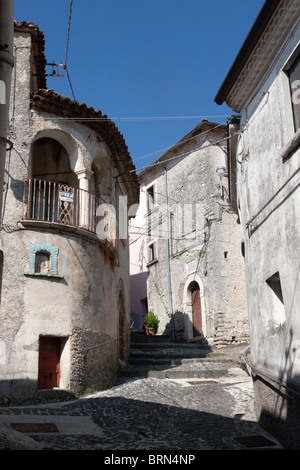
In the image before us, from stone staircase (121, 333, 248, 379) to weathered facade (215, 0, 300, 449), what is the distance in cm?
405

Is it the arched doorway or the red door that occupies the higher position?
the arched doorway

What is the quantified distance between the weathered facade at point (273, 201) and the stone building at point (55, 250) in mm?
3885

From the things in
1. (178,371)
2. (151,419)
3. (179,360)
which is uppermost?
(179,360)

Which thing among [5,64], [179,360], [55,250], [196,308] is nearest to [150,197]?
[196,308]

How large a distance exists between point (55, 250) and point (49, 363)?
7.87ft

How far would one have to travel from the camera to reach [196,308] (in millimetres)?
19906

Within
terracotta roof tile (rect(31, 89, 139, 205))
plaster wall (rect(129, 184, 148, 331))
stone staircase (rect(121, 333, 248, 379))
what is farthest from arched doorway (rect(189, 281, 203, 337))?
terracotta roof tile (rect(31, 89, 139, 205))

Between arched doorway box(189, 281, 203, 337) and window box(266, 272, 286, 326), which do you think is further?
arched doorway box(189, 281, 203, 337)

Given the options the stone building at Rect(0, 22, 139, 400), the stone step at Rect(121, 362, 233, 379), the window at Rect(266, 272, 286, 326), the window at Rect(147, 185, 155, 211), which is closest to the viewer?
the window at Rect(266, 272, 286, 326)

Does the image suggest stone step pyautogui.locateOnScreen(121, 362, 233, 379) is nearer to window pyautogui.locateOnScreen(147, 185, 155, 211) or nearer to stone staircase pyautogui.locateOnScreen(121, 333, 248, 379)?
stone staircase pyautogui.locateOnScreen(121, 333, 248, 379)

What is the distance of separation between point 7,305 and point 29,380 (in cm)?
155

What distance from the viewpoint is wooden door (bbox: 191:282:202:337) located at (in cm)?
1939

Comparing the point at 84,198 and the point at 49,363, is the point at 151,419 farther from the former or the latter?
the point at 84,198

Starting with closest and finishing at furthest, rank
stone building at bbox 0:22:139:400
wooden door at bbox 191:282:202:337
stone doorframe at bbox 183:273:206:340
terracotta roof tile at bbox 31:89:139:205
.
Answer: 1. stone building at bbox 0:22:139:400
2. terracotta roof tile at bbox 31:89:139:205
3. stone doorframe at bbox 183:273:206:340
4. wooden door at bbox 191:282:202:337
